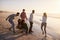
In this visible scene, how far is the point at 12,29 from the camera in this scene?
13.7 metres

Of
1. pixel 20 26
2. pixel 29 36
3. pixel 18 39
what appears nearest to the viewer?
pixel 18 39

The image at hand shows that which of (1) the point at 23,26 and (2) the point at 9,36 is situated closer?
(2) the point at 9,36

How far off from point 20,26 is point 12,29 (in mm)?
597

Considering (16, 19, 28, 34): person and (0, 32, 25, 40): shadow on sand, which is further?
(16, 19, 28, 34): person

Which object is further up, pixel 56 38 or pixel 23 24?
pixel 23 24

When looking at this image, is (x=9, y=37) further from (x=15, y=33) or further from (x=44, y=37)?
(x=44, y=37)

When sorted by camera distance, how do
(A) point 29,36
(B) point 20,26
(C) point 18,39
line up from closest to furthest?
1. (C) point 18,39
2. (A) point 29,36
3. (B) point 20,26

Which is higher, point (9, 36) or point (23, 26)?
point (23, 26)

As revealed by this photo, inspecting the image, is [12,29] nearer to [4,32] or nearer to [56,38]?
[4,32]

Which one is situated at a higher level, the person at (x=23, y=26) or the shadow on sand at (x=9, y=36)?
the person at (x=23, y=26)

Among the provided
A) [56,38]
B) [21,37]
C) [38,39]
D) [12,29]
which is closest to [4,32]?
[12,29]

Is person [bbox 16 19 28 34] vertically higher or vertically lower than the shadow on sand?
higher

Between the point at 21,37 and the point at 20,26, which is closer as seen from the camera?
the point at 21,37

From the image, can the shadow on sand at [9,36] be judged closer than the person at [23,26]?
Yes
